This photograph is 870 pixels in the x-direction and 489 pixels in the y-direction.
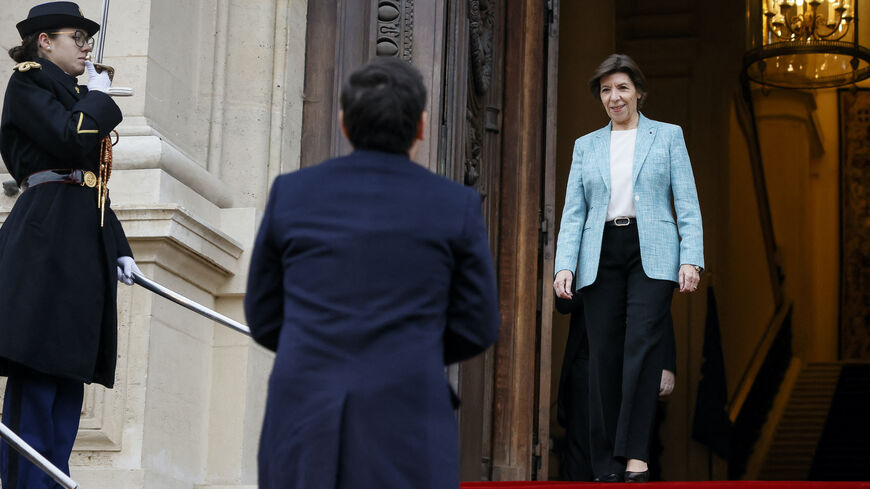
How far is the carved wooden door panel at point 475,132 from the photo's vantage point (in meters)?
7.84

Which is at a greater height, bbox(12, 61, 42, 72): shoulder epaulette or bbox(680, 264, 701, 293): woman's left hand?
bbox(12, 61, 42, 72): shoulder epaulette

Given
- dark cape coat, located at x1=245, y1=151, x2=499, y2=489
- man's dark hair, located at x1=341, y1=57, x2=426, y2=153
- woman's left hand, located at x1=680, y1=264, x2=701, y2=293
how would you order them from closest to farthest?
→ dark cape coat, located at x1=245, y1=151, x2=499, y2=489, man's dark hair, located at x1=341, y1=57, x2=426, y2=153, woman's left hand, located at x1=680, y1=264, x2=701, y2=293

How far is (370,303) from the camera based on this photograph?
3.32m

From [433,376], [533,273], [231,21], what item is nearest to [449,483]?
[433,376]

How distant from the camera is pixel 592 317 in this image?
6.48 m

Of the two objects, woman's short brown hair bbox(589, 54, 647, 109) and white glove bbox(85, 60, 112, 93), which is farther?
woman's short brown hair bbox(589, 54, 647, 109)

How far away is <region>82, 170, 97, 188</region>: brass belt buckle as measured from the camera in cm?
525

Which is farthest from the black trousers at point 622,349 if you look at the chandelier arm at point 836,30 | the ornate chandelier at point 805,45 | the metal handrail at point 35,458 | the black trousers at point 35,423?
the chandelier arm at point 836,30

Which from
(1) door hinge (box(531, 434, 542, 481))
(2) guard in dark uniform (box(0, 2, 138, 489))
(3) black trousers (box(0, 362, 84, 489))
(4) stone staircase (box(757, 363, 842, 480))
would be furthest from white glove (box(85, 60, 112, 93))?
(4) stone staircase (box(757, 363, 842, 480))

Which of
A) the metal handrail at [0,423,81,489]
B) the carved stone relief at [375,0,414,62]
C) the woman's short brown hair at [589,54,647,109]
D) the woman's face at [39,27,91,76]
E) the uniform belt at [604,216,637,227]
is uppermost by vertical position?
the carved stone relief at [375,0,414,62]

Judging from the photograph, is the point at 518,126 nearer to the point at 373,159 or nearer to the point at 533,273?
the point at 533,273

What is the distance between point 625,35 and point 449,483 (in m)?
13.3

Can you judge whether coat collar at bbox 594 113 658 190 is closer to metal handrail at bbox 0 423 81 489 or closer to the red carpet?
the red carpet

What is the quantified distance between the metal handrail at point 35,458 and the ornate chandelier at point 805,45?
46.2 ft
